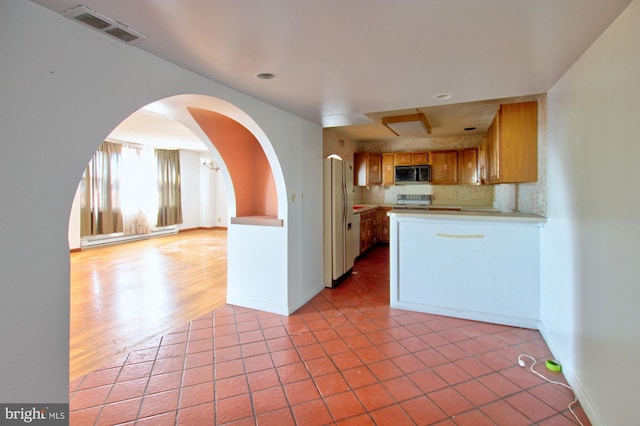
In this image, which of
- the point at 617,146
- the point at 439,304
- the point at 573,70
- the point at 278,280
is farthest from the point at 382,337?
the point at 573,70

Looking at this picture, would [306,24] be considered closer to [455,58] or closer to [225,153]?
[455,58]

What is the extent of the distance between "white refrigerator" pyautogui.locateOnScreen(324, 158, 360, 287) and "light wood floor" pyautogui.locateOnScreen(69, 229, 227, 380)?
4.80 feet

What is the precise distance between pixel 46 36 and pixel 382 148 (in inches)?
248

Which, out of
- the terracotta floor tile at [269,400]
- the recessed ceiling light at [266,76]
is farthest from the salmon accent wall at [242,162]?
the terracotta floor tile at [269,400]

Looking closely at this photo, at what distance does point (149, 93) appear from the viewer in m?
1.83

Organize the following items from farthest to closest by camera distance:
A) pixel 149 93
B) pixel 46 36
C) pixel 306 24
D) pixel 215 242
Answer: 1. pixel 215 242
2. pixel 149 93
3. pixel 306 24
4. pixel 46 36

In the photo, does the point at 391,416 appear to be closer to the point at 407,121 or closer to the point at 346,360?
the point at 346,360

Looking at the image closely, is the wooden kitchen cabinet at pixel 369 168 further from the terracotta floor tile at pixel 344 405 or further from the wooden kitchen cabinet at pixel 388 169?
the terracotta floor tile at pixel 344 405

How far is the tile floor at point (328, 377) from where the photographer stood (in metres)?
1.78

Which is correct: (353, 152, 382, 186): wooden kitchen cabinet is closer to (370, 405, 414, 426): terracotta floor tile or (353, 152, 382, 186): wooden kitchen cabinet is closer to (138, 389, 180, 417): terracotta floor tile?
(370, 405, 414, 426): terracotta floor tile

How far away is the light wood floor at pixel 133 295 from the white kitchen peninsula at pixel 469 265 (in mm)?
2268

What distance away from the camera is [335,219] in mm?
4129

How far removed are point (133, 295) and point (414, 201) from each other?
18.0 ft

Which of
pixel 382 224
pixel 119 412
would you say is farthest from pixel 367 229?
pixel 119 412
